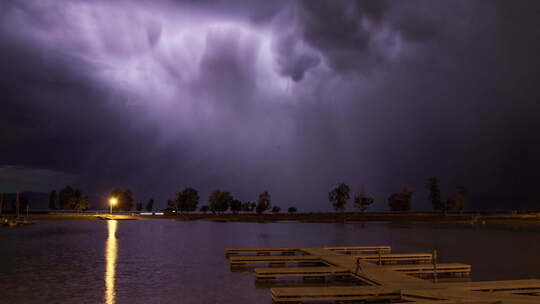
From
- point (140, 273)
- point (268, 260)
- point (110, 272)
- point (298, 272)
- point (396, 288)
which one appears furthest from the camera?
point (268, 260)

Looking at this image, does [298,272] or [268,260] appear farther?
[268,260]

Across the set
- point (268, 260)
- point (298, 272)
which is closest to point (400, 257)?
point (268, 260)

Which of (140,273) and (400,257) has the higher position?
(400,257)

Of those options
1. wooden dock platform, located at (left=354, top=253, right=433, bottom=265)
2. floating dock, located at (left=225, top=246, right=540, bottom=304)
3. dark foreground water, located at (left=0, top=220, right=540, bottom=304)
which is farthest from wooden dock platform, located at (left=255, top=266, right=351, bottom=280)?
wooden dock platform, located at (left=354, top=253, right=433, bottom=265)

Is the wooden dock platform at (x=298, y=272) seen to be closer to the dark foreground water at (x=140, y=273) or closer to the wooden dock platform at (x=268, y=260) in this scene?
the dark foreground water at (x=140, y=273)

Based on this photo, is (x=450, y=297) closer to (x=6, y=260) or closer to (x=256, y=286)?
(x=256, y=286)

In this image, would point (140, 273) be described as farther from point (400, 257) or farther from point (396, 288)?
point (400, 257)

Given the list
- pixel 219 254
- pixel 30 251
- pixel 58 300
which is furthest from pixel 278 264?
pixel 30 251

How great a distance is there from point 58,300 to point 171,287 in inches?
258

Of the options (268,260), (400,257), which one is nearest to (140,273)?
(268,260)

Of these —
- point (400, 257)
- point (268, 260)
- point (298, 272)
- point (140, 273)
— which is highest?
point (298, 272)

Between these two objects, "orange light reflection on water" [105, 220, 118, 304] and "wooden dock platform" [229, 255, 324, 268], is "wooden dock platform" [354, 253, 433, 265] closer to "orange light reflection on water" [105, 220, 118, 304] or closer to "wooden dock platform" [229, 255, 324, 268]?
"wooden dock platform" [229, 255, 324, 268]

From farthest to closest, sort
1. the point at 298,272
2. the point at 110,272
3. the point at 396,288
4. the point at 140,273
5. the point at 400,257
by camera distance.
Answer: the point at 400,257
the point at 110,272
the point at 140,273
the point at 298,272
the point at 396,288

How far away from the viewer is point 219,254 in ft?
153
